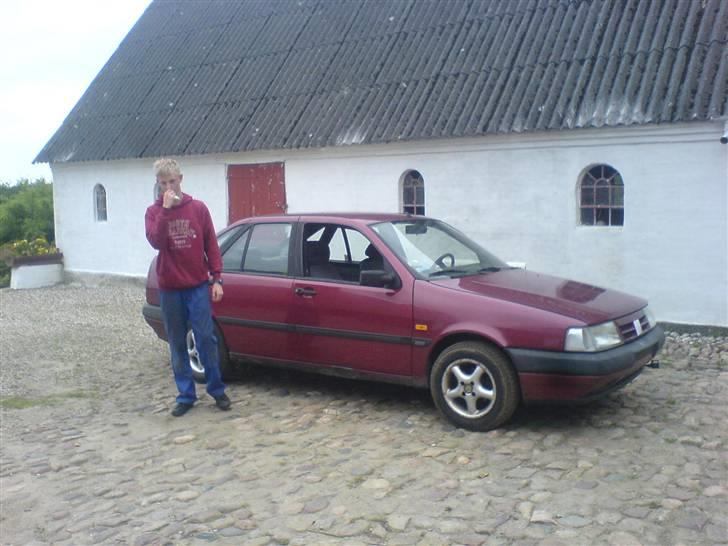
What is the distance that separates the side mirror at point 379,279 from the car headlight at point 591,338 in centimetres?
147

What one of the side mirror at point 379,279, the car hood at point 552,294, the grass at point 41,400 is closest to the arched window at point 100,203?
the grass at point 41,400

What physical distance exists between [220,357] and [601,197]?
557cm

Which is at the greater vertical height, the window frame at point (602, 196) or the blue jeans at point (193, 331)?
the window frame at point (602, 196)

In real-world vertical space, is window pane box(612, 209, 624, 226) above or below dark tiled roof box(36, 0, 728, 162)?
below

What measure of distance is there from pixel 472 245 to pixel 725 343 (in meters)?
3.66

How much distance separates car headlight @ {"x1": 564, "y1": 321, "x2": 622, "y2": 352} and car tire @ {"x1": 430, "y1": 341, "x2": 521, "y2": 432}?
0.49 meters

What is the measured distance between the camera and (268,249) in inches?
289

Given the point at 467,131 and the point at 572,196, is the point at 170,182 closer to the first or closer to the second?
the point at 467,131

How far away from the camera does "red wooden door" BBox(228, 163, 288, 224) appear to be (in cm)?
1376

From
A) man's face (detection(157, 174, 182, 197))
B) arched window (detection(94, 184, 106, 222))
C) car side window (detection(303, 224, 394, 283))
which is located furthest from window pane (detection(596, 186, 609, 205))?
arched window (detection(94, 184, 106, 222))

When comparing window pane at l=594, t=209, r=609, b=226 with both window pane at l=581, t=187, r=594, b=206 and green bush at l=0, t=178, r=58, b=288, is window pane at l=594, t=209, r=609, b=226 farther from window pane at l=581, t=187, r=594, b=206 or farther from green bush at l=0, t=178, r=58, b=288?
green bush at l=0, t=178, r=58, b=288

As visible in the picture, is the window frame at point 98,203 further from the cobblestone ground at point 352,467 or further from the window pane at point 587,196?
the window pane at point 587,196

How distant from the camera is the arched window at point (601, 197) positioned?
396 inches

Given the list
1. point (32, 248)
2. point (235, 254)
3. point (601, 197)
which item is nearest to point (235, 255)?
point (235, 254)
